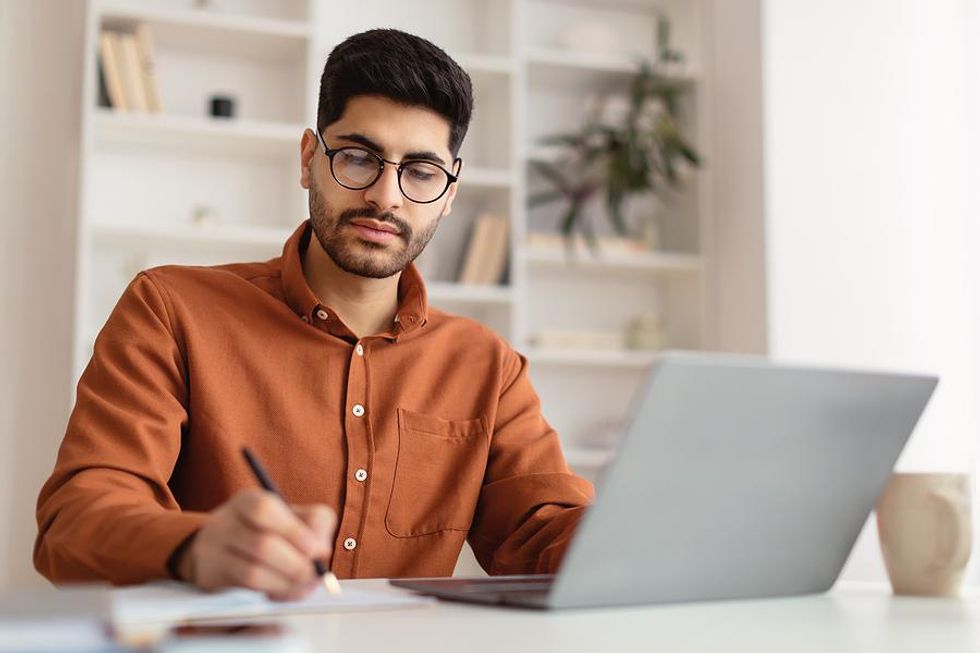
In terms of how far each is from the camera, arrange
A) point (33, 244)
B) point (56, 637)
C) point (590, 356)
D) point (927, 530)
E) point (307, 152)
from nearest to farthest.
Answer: point (56, 637), point (927, 530), point (307, 152), point (33, 244), point (590, 356)

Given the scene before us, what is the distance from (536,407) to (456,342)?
6.0 inches

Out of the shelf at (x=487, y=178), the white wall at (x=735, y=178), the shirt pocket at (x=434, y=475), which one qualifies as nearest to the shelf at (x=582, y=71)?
the white wall at (x=735, y=178)

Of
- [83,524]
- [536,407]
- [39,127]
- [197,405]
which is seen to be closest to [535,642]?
[83,524]

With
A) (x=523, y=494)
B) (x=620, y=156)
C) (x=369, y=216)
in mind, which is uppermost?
(x=620, y=156)

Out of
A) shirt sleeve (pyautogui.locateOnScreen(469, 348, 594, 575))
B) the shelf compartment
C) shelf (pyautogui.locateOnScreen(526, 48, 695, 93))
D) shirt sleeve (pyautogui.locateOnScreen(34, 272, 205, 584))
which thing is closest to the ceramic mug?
shirt sleeve (pyautogui.locateOnScreen(469, 348, 594, 575))

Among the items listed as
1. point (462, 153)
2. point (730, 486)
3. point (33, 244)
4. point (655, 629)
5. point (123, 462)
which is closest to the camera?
point (655, 629)

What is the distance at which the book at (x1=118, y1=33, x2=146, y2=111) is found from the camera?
3.25 meters

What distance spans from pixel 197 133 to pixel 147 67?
228 millimetres

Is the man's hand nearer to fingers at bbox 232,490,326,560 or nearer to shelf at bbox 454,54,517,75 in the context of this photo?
fingers at bbox 232,490,326,560

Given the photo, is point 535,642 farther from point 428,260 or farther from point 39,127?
point 39,127

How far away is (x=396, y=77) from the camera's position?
1564mm

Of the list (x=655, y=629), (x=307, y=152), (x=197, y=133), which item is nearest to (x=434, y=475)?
(x=307, y=152)

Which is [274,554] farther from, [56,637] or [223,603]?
[56,637]

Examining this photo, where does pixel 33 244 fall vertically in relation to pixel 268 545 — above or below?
above
